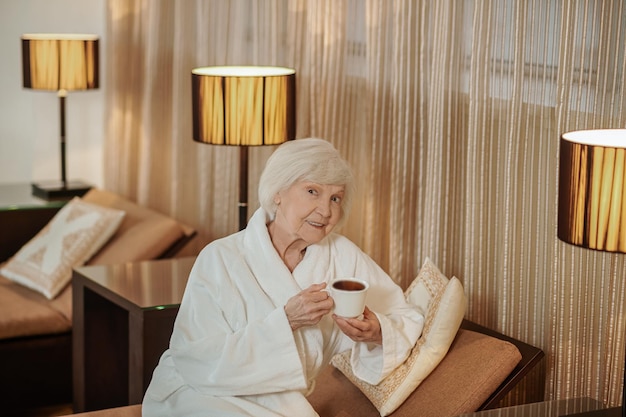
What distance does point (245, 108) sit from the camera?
317 centimetres

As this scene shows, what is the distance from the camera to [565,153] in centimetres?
185

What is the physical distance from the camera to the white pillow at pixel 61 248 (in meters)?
3.89

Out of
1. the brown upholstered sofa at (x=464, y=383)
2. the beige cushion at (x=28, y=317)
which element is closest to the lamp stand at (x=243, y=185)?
the beige cushion at (x=28, y=317)

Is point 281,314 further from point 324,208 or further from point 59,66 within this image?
point 59,66

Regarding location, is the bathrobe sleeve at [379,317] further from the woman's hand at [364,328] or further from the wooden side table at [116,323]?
the wooden side table at [116,323]

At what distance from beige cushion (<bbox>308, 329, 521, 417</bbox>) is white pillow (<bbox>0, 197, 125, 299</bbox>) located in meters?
1.64

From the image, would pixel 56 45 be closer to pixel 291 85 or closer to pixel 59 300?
pixel 59 300

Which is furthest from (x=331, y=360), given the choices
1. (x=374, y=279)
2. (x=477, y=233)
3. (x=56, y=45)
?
(x=56, y=45)

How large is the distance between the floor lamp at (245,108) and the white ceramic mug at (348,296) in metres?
1.05

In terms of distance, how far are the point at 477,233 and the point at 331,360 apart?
1.78ft

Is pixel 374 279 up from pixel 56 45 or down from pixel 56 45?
down

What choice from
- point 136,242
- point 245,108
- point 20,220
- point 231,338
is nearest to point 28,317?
point 136,242

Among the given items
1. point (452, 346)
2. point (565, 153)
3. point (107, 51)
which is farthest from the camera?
point (107, 51)

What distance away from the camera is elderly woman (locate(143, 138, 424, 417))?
2.31 meters
